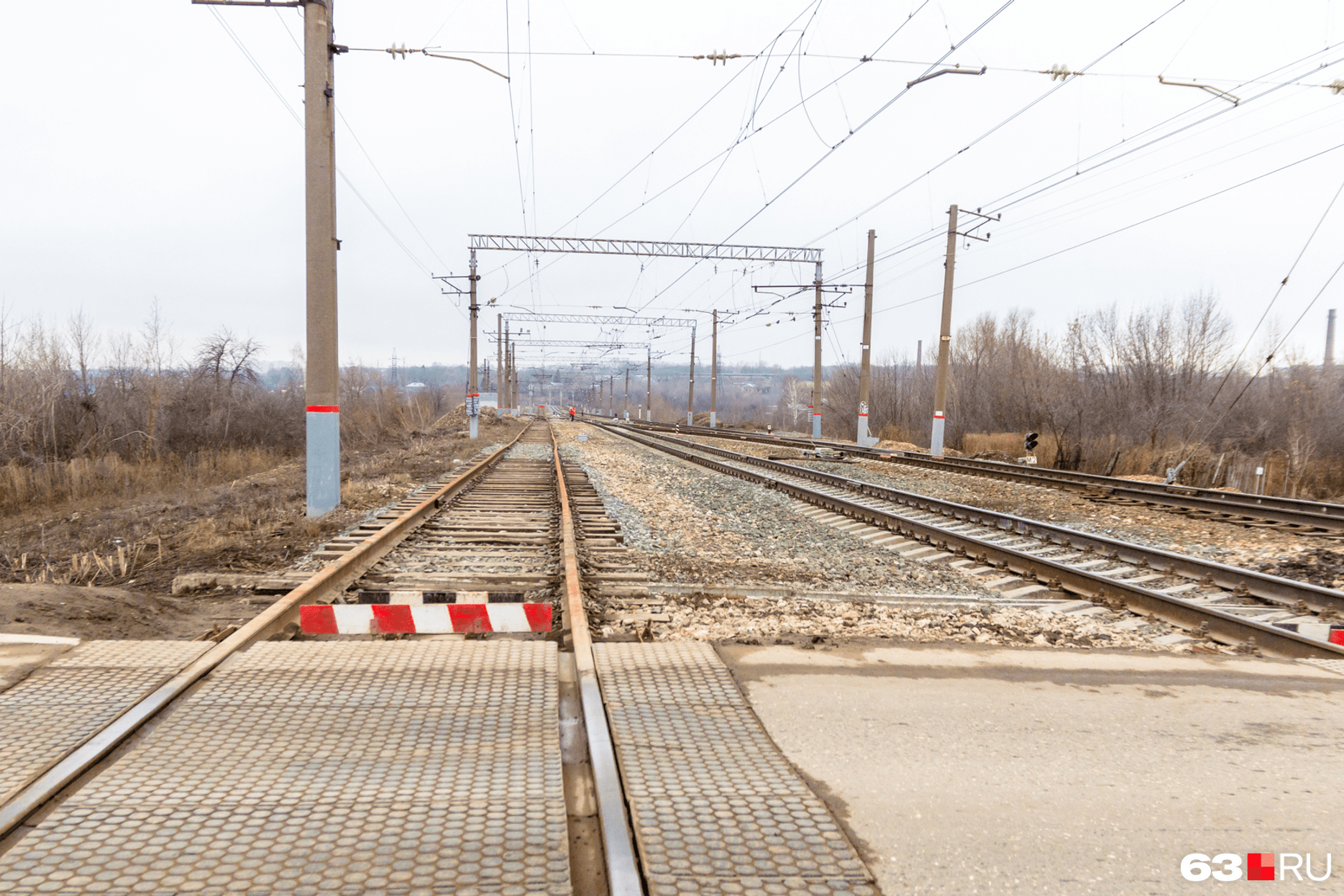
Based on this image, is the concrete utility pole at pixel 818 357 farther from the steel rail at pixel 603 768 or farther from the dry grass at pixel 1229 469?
the steel rail at pixel 603 768

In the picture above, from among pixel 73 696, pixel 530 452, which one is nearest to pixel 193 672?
pixel 73 696

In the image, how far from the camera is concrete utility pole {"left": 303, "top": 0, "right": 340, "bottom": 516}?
32.8ft

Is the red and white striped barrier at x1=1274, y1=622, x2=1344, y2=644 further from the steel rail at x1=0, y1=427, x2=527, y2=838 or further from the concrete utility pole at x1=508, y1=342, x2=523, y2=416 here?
the concrete utility pole at x1=508, y1=342, x2=523, y2=416

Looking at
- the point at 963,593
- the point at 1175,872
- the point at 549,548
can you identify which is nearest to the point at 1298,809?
the point at 1175,872

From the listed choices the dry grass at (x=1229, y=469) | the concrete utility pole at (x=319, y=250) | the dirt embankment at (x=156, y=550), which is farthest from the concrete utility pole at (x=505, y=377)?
the concrete utility pole at (x=319, y=250)

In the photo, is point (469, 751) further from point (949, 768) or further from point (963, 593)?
point (963, 593)

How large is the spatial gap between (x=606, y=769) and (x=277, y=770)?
124cm

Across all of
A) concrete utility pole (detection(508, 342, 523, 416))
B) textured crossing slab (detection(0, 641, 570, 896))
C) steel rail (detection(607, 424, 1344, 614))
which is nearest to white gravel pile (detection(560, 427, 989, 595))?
steel rail (detection(607, 424, 1344, 614))

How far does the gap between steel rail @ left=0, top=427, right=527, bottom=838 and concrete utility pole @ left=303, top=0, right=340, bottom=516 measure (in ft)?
7.81

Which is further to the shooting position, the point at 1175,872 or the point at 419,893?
the point at 1175,872

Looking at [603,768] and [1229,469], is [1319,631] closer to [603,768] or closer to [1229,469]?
[603,768]

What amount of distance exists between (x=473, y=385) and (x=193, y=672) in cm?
2987

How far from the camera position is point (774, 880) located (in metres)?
2.25

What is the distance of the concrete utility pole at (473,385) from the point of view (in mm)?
30938
